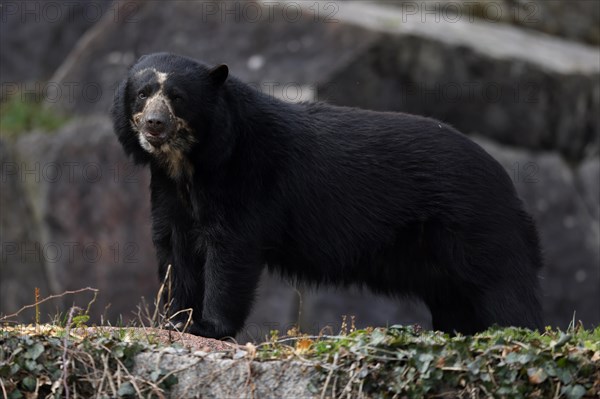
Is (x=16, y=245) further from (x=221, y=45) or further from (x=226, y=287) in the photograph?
(x=226, y=287)

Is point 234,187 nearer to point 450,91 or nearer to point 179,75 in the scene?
point 179,75

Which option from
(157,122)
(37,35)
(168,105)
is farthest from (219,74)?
(37,35)

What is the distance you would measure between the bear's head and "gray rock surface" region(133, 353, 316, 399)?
198 centimetres

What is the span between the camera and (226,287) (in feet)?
23.1

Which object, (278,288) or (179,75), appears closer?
(179,75)

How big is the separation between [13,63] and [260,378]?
10.5 m

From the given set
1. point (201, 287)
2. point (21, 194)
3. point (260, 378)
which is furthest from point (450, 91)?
point (260, 378)

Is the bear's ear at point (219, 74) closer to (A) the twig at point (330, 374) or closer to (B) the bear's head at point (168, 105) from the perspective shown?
(B) the bear's head at point (168, 105)

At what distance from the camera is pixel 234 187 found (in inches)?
282

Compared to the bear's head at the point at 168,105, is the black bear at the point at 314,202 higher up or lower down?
lower down

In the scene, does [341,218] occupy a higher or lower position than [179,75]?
lower

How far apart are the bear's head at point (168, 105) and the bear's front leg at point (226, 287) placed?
0.60 m

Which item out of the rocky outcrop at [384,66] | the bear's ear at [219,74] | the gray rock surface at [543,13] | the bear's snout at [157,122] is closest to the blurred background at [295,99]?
the rocky outcrop at [384,66]

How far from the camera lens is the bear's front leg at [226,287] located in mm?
7043
